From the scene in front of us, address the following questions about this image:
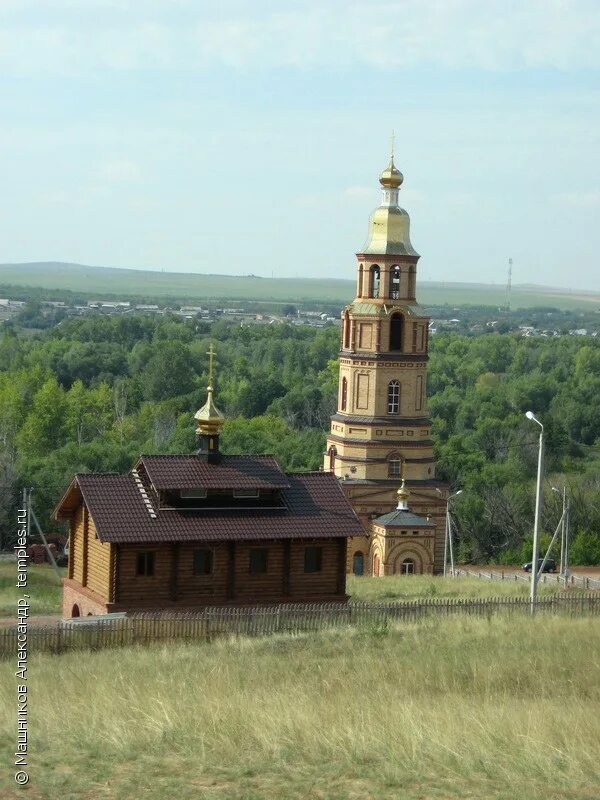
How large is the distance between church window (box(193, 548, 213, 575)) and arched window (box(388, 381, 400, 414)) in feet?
59.7

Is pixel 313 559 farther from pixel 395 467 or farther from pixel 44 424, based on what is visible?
pixel 44 424

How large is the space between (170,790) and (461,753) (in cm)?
303

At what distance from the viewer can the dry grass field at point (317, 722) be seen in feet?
48.3

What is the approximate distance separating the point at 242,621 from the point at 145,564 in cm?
396

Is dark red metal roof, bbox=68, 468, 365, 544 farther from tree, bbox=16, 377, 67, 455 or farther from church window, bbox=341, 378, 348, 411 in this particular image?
tree, bbox=16, 377, 67, 455

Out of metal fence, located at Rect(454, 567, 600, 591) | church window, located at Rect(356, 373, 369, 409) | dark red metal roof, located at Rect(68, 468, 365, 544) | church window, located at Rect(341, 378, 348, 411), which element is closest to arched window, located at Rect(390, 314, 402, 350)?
church window, located at Rect(356, 373, 369, 409)

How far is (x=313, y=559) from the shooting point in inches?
1228

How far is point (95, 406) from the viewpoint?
267 ft

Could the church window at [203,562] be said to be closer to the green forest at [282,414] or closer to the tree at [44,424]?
the green forest at [282,414]

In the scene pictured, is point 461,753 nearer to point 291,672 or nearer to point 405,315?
point 291,672

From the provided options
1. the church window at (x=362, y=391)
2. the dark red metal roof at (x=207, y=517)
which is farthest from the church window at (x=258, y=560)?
the church window at (x=362, y=391)

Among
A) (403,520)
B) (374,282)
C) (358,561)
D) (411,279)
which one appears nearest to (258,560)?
(403,520)

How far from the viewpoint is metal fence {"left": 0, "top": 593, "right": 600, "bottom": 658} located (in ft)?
80.7

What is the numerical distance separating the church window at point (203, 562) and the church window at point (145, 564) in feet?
2.97
